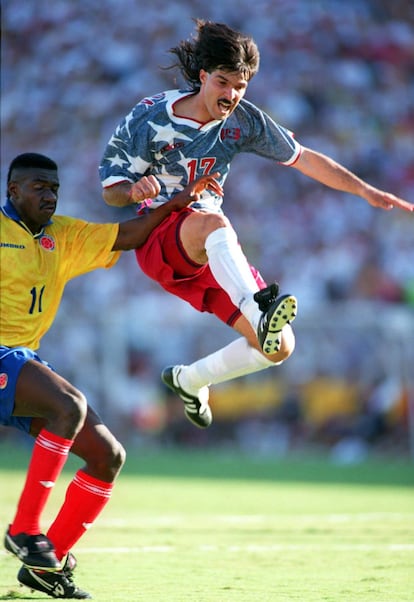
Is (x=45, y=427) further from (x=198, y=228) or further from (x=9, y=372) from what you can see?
(x=198, y=228)

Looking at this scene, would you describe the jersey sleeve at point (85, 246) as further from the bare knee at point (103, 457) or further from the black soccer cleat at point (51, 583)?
the black soccer cleat at point (51, 583)

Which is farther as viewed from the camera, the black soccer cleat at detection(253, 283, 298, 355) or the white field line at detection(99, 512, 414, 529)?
the white field line at detection(99, 512, 414, 529)

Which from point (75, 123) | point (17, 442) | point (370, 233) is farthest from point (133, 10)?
point (17, 442)

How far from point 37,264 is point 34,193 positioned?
0.32 meters

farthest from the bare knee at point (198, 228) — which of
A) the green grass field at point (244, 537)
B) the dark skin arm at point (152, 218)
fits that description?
the green grass field at point (244, 537)

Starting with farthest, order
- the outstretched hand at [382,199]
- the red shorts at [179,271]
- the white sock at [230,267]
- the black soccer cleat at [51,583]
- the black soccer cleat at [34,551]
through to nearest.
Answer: the outstretched hand at [382,199]
the red shorts at [179,271]
the white sock at [230,267]
the black soccer cleat at [51,583]
the black soccer cleat at [34,551]

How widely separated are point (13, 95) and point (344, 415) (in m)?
6.59

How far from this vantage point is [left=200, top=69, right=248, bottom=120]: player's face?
5.39m

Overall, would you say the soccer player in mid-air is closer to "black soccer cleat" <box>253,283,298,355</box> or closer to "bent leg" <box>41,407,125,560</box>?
"black soccer cleat" <box>253,283,298,355</box>

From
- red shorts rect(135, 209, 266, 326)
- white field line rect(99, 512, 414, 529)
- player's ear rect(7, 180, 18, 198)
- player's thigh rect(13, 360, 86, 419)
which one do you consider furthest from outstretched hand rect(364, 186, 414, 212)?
white field line rect(99, 512, 414, 529)

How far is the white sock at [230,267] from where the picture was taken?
532 cm

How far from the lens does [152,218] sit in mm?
5270

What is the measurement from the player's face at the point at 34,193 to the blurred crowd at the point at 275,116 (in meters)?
10.4

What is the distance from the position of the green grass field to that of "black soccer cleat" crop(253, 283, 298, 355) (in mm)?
1128
